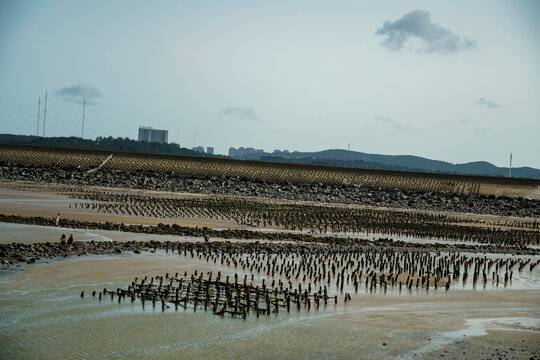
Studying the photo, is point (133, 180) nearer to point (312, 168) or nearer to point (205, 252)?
point (312, 168)

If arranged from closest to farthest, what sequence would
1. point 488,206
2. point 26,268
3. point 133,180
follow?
1. point 26,268
2. point 488,206
3. point 133,180

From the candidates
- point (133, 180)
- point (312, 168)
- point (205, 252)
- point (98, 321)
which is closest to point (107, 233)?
point (205, 252)

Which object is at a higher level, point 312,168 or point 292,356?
point 312,168

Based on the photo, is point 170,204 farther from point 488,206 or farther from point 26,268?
point 488,206

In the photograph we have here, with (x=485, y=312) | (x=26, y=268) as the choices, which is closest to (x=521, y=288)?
(x=485, y=312)

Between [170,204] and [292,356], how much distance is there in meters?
41.7

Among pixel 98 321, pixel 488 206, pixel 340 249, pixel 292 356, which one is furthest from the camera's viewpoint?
pixel 488 206

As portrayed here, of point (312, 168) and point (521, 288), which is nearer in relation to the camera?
point (521, 288)

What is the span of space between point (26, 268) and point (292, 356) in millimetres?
12694

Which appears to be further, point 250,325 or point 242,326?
point 250,325

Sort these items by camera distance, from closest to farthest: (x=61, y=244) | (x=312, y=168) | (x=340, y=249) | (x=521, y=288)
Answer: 1. (x=521, y=288)
2. (x=61, y=244)
3. (x=340, y=249)
4. (x=312, y=168)

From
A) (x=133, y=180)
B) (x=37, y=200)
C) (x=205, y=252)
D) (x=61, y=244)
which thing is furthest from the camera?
(x=133, y=180)

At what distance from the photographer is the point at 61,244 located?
27.0 metres

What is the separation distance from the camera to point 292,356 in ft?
48.6
